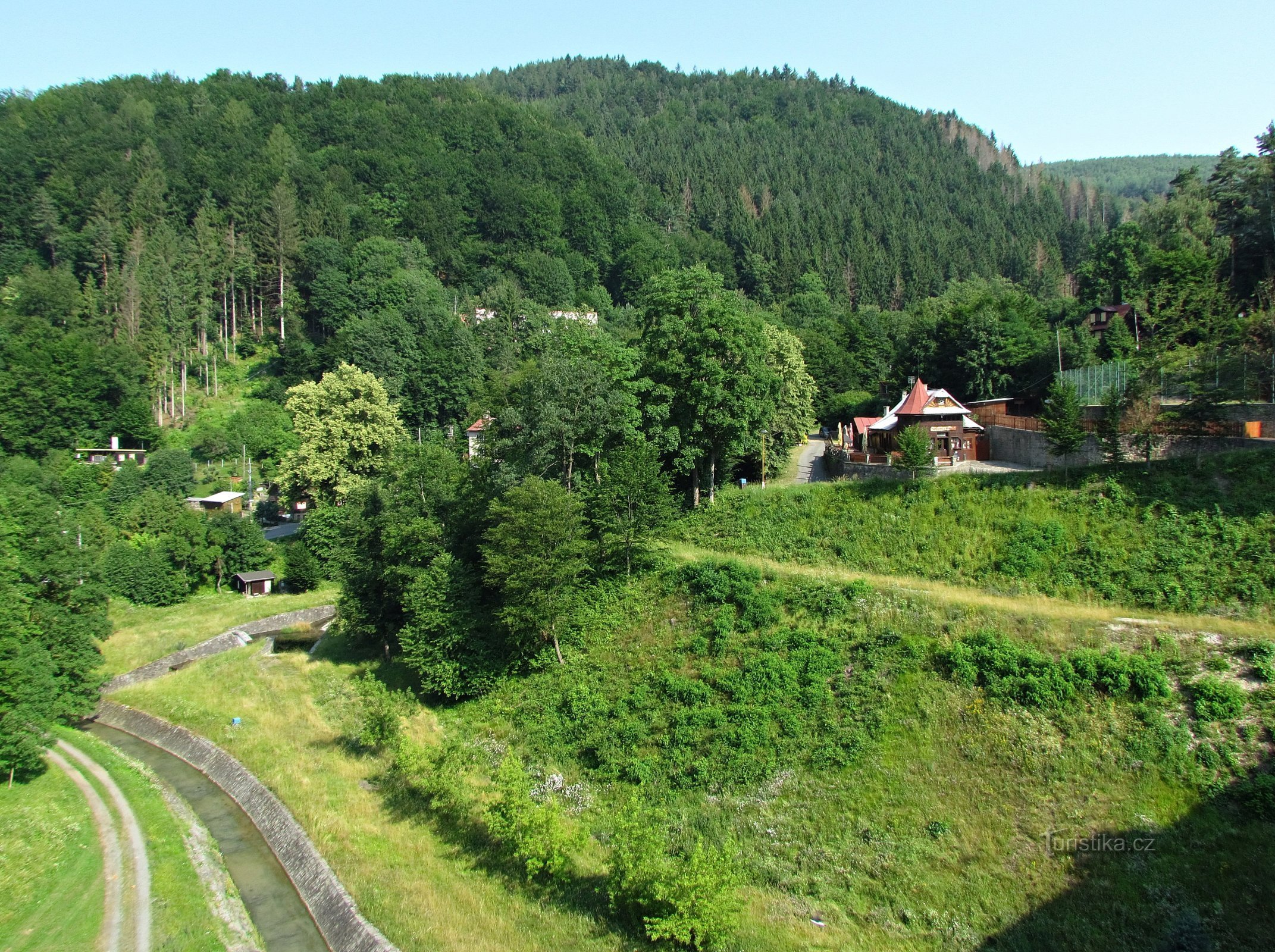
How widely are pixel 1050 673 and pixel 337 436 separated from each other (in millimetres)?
47651

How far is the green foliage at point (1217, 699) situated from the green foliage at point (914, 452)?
14.4 m

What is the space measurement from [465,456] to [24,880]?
31.6m

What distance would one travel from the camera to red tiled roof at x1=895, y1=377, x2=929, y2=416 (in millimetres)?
43000

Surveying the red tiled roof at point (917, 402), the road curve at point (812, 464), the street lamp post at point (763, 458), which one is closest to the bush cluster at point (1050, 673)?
the road curve at point (812, 464)

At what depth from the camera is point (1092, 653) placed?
24344 millimetres

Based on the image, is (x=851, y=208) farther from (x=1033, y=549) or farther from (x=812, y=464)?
(x=1033, y=549)

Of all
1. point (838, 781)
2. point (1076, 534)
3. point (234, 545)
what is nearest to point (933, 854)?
point (838, 781)

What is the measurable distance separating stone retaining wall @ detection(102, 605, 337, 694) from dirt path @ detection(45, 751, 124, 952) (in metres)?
8.43

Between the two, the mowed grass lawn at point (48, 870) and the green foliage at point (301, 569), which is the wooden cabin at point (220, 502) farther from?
the mowed grass lawn at point (48, 870)

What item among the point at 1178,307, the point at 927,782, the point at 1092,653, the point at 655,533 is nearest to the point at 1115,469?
the point at 1092,653

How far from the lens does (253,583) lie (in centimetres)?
5666

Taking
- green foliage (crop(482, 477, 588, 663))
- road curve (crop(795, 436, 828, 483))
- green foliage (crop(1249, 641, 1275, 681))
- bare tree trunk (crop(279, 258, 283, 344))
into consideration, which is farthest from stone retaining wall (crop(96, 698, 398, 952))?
bare tree trunk (crop(279, 258, 283, 344))

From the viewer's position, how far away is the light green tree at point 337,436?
2250 inches

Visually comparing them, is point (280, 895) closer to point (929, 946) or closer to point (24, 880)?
point (24, 880)
